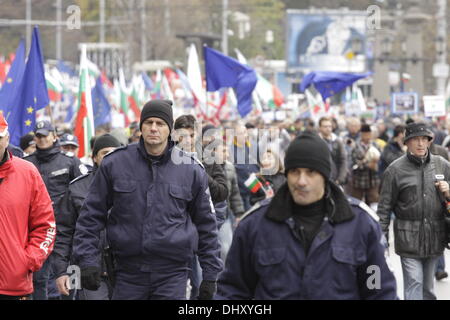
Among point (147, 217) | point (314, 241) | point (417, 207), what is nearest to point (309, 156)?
point (314, 241)

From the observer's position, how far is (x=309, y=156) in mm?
4285

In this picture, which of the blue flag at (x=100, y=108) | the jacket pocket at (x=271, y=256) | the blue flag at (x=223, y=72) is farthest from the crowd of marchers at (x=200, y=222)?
the blue flag at (x=100, y=108)

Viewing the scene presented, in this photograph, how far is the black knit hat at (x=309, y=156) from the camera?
14.0 ft

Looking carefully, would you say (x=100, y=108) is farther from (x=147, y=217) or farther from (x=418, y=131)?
(x=147, y=217)

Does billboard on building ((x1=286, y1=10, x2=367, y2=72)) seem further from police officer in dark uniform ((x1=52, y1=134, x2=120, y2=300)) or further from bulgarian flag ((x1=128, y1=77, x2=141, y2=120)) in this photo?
police officer in dark uniform ((x1=52, y1=134, x2=120, y2=300))

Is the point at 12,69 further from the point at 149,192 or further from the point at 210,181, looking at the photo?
the point at 149,192

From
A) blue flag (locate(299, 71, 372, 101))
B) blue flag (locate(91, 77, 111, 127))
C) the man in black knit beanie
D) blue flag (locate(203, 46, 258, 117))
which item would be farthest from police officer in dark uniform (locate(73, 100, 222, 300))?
blue flag (locate(299, 71, 372, 101))

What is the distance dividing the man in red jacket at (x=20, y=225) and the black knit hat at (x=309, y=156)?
2085 millimetres

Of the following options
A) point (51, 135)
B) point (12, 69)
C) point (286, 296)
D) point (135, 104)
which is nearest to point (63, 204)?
point (51, 135)

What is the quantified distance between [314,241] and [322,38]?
6240cm

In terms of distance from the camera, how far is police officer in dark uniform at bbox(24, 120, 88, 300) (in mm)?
8562

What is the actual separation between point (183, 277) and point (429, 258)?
2.86 meters
